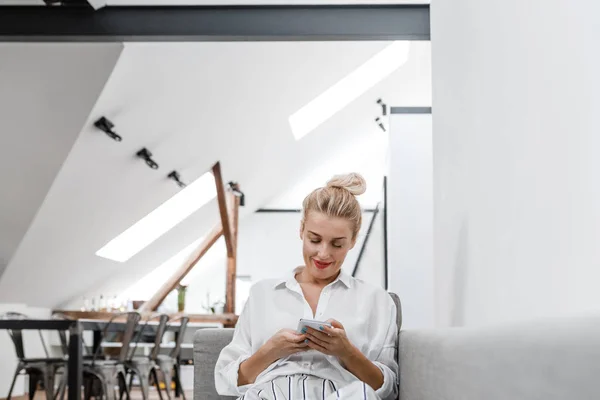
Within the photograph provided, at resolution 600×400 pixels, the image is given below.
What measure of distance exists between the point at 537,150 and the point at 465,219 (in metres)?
0.72

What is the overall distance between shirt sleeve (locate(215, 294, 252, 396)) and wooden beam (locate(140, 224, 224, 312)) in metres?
8.19

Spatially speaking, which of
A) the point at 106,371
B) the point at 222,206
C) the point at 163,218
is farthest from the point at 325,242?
the point at 163,218

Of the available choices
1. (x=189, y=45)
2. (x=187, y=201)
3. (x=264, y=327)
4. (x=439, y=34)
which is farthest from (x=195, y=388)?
(x=187, y=201)

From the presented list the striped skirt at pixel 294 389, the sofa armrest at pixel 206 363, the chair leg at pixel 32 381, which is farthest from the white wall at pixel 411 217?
the chair leg at pixel 32 381

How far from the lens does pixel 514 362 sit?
2.24ft

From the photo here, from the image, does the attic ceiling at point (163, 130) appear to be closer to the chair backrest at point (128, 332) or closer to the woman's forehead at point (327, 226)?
the chair backrest at point (128, 332)

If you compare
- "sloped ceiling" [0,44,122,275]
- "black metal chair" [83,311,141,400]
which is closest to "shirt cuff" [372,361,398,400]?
"sloped ceiling" [0,44,122,275]

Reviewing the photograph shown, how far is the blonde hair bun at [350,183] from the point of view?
1.83 metres

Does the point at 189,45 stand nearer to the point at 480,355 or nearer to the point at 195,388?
the point at 195,388

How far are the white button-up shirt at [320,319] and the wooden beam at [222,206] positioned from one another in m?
6.75

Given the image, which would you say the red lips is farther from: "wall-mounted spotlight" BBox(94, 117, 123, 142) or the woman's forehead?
"wall-mounted spotlight" BBox(94, 117, 123, 142)

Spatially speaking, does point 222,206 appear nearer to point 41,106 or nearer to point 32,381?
point 32,381

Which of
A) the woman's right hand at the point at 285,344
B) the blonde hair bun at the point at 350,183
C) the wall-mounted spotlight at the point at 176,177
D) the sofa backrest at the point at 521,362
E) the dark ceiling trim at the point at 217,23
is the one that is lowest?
the woman's right hand at the point at 285,344

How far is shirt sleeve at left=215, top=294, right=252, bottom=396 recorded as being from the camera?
69.2 inches
